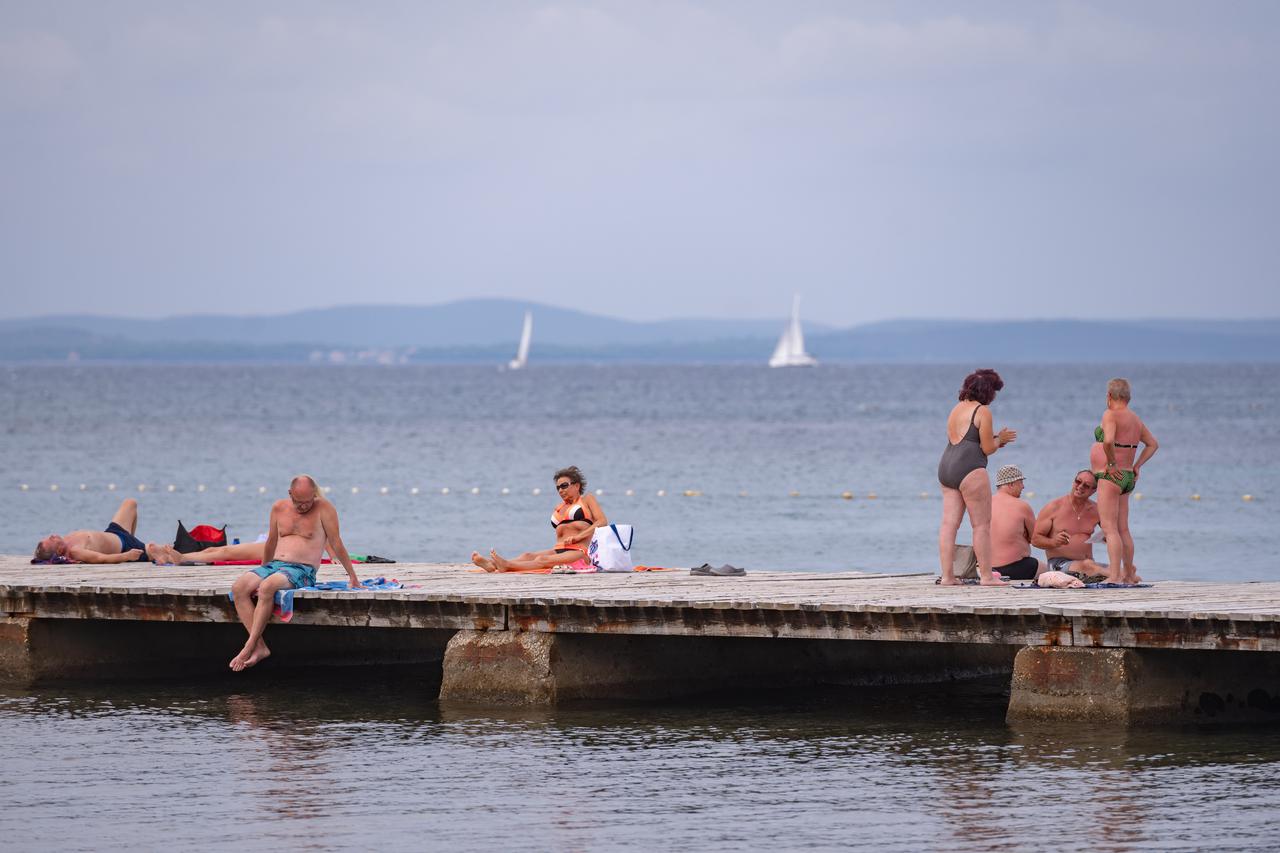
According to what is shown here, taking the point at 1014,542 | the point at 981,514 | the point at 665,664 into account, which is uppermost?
the point at 981,514

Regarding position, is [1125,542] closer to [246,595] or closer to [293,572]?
[293,572]

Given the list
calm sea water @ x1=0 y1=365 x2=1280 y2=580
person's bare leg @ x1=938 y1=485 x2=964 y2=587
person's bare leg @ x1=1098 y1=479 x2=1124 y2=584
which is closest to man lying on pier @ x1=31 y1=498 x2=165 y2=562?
person's bare leg @ x1=938 y1=485 x2=964 y2=587

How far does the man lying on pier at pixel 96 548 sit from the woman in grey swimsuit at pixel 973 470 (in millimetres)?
6563

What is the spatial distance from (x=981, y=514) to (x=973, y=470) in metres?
0.31

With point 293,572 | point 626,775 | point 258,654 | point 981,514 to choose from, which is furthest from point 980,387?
point 258,654

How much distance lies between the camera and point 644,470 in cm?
4975

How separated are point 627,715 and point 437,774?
85.8 inches

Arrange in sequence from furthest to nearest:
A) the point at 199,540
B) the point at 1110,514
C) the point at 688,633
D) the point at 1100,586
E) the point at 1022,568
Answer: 1. the point at 199,540
2. the point at 1022,568
3. the point at 1110,514
4. the point at 1100,586
5. the point at 688,633

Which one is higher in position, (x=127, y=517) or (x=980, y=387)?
(x=980, y=387)

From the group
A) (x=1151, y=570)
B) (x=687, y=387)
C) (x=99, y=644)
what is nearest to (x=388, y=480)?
(x=1151, y=570)

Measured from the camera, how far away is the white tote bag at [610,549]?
15648mm

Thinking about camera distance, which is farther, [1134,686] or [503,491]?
[503,491]

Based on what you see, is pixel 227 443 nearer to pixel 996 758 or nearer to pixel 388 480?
pixel 388 480

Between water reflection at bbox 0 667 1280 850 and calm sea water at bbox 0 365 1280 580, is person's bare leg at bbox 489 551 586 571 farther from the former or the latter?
calm sea water at bbox 0 365 1280 580
